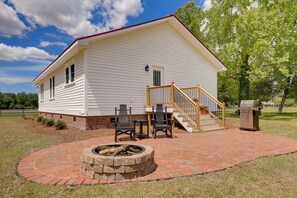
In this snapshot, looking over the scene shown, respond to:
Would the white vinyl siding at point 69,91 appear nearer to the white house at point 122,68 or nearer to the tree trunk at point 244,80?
the white house at point 122,68

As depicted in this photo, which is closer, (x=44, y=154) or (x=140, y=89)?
(x=44, y=154)

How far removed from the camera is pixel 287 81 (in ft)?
73.7

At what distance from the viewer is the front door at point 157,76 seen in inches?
459

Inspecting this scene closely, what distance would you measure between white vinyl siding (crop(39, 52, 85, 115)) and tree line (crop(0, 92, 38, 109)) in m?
42.3

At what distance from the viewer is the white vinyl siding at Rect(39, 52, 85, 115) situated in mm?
9586

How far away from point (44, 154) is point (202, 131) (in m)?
6.44

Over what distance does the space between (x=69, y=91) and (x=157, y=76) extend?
16.9 feet

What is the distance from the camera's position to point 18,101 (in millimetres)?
52500

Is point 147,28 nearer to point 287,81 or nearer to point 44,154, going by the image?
point 44,154

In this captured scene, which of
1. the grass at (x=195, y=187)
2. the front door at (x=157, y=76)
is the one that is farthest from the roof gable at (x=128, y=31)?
the grass at (x=195, y=187)

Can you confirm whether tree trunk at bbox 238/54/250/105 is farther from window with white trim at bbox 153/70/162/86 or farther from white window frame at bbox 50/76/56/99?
white window frame at bbox 50/76/56/99

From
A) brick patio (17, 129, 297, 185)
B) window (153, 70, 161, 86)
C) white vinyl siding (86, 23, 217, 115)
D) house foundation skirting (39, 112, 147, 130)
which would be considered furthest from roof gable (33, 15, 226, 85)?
brick patio (17, 129, 297, 185)

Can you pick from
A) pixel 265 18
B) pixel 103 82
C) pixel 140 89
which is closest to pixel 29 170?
pixel 103 82

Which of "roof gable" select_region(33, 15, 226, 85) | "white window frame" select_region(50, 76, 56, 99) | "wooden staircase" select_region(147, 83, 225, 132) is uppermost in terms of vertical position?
"roof gable" select_region(33, 15, 226, 85)
